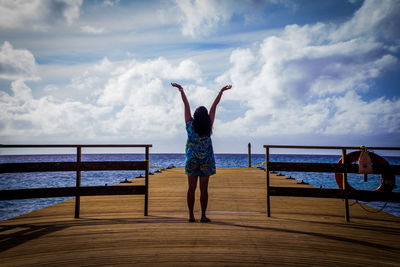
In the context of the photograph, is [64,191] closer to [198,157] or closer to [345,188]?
[198,157]

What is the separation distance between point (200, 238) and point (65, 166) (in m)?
2.66

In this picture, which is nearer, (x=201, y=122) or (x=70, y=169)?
(x=201, y=122)

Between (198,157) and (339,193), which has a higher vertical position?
(198,157)

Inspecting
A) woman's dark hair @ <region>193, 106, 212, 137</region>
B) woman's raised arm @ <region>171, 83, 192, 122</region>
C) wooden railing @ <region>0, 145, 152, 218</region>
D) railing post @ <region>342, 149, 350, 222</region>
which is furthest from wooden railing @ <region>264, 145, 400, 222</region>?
wooden railing @ <region>0, 145, 152, 218</region>

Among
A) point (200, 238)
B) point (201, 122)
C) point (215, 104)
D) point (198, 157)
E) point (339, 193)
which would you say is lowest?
point (200, 238)

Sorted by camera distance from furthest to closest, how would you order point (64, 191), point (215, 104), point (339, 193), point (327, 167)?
point (327, 167) → point (339, 193) → point (64, 191) → point (215, 104)

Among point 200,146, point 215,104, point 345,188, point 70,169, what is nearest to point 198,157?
point 200,146

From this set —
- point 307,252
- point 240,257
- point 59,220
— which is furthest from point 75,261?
point 307,252

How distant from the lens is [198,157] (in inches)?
142

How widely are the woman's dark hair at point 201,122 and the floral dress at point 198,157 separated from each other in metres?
0.07

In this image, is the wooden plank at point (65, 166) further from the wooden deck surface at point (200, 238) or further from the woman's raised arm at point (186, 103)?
the woman's raised arm at point (186, 103)

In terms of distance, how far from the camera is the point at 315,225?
3.85 m

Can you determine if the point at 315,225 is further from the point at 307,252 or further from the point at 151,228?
the point at 151,228

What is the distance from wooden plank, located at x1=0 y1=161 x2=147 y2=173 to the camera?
13.0 feet
